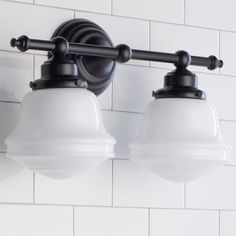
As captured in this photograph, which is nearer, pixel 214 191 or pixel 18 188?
pixel 18 188

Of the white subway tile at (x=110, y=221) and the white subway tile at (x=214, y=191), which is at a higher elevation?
the white subway tile at (x=214, y=191)

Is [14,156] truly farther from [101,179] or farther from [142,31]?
[142,31]

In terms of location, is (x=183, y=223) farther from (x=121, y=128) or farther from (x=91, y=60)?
(x=91, y=60)

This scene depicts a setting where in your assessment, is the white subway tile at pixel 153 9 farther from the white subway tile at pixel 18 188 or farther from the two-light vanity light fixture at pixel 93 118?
the white subway tile at pixel 18 188

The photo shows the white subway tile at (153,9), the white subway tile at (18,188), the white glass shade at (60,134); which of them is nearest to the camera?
the white glass shade at (60,134)

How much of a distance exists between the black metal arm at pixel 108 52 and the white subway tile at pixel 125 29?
0.09m

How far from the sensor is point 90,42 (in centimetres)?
102

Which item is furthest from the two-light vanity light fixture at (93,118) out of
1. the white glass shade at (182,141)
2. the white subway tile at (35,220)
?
the white subway tile at (35,220)

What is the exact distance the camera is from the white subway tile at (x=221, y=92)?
1154mm

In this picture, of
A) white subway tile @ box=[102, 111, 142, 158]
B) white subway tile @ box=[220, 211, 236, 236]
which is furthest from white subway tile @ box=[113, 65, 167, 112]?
white subway tile @ box=[220, 211, 236, 236]

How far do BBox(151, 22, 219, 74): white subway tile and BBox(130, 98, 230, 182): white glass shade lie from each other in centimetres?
17

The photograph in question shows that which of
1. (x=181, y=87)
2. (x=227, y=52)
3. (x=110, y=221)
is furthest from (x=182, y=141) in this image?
(x=227, y=52)

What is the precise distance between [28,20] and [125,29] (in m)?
0.16

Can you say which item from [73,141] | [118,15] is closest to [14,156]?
[73,141]
